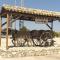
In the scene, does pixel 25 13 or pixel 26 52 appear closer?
pixel 26 52

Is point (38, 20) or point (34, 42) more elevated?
point (38, 20)

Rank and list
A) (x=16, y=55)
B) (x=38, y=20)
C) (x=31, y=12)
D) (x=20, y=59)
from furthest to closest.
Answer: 1. (x=38, y=20)
2. (x=31, y=12)
3. (x=16, y=55)
4. (x=20, y=59)

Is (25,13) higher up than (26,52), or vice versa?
(25,13)

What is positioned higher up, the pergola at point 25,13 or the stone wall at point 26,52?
the pergola at point 25,13

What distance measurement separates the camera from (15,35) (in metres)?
20.6

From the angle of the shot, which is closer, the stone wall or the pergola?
the stone wall

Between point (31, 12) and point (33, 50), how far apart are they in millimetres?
2963

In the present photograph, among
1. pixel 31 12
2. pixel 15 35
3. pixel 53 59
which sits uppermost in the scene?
pixel 31 12

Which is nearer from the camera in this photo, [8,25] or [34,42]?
[8,25]

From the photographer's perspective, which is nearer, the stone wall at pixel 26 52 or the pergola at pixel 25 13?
the stone wall at pixel 26 52

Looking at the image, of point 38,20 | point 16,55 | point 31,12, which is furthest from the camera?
point 38,20

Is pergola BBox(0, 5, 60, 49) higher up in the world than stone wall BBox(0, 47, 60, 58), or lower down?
higher up

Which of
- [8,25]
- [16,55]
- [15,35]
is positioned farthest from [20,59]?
[15,35]

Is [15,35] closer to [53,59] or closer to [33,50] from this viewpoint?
[33,50]
